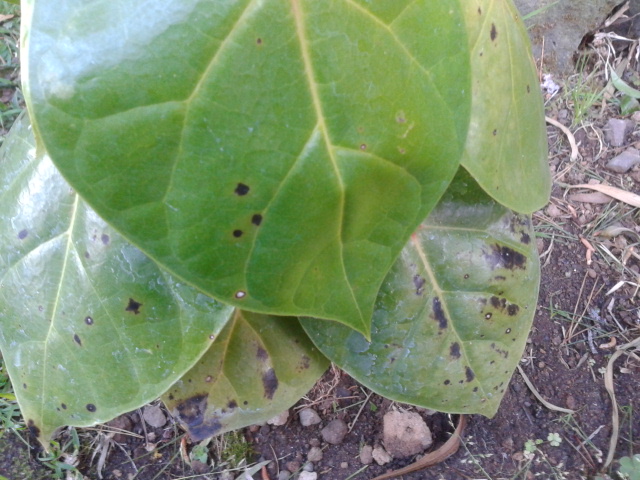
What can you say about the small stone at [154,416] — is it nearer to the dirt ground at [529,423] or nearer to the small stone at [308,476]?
the dirt ground at [529,423]

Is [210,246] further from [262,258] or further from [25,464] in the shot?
[25,464]

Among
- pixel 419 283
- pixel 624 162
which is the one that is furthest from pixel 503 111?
pixel 624 162

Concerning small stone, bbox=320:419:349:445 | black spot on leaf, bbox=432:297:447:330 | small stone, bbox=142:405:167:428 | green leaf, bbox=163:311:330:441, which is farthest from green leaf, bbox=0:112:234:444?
small stone, bbox=320:419:349:445

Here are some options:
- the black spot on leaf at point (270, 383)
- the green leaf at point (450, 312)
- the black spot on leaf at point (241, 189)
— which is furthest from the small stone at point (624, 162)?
the black spot on leaf at point (241, 189)

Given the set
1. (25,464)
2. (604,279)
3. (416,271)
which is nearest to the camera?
(416,271)

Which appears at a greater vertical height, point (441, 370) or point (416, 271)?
point (416, 271)

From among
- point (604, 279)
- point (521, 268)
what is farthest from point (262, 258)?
point (604, 279)

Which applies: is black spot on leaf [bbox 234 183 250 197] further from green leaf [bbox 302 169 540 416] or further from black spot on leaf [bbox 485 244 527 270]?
black spot on leaf [bbox 485 244 527 270]
